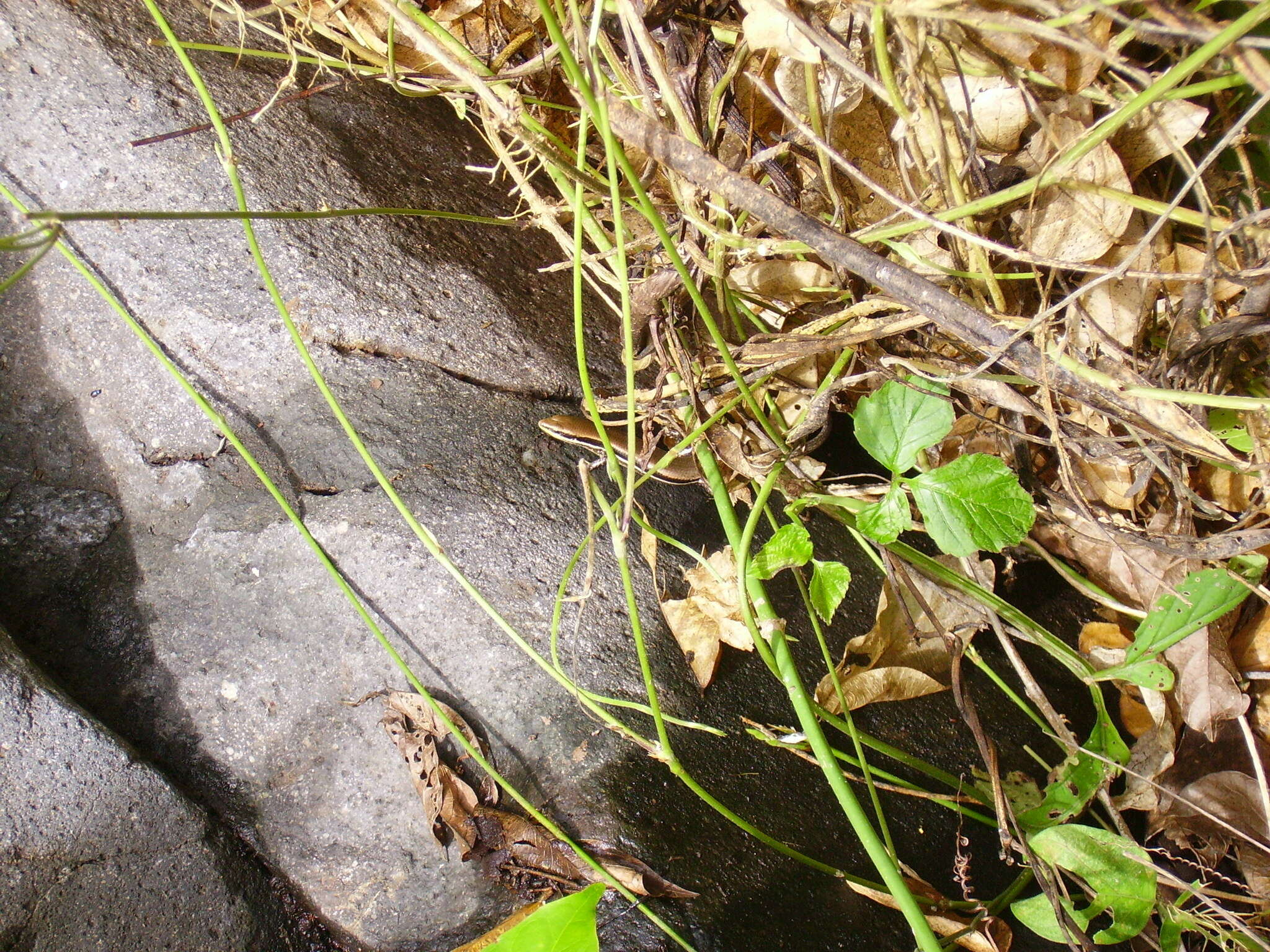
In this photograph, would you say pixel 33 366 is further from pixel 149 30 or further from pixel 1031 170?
pixel 1031 170

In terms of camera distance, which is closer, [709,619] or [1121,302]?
[1121,302]

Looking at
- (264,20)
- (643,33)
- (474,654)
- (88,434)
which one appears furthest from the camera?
(264,20)

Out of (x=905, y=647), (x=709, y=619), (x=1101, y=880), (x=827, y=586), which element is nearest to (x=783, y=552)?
(x=827, y=586)

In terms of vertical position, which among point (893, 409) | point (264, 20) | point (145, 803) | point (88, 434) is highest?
point (264, 20)

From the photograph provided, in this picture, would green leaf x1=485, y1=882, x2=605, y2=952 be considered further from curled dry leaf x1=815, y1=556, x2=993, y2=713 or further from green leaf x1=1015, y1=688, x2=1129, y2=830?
green leaf x1=1015, y1=688, x2=1129, y2=830

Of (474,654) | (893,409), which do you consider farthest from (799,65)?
(474,654)

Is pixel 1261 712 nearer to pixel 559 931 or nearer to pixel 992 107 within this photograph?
pixel 992 107

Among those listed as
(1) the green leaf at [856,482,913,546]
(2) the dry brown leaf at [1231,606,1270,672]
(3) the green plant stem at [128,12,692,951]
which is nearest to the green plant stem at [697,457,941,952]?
(1) the green leaf at [856,482,913,546]
